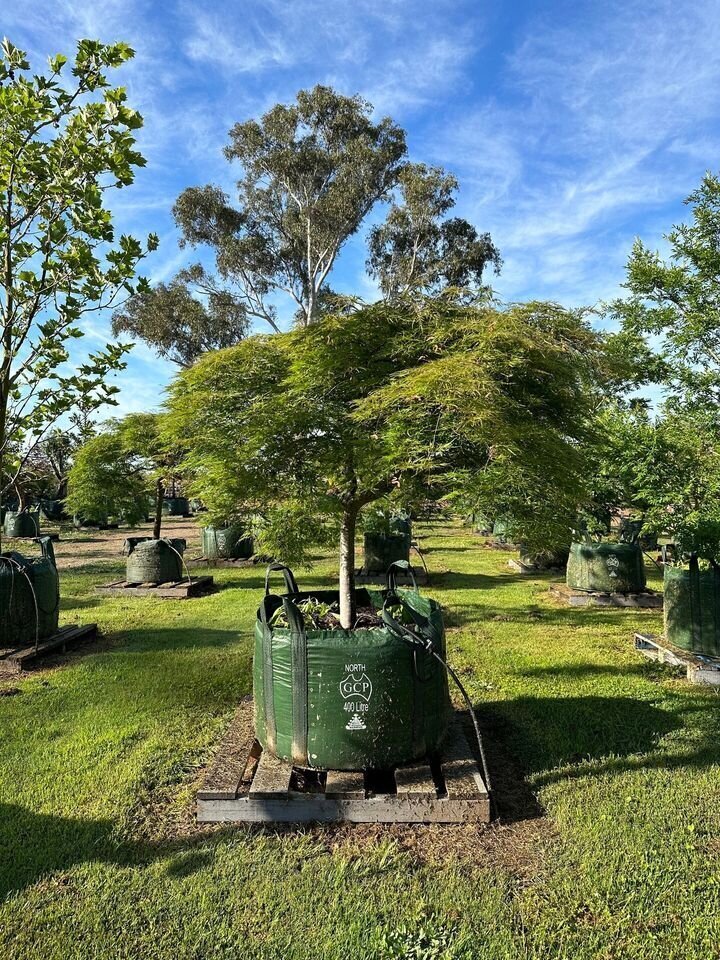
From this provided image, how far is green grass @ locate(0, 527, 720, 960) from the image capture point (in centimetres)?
254

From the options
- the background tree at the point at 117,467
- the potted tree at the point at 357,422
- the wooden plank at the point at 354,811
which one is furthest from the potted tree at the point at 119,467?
the wooden plank at the point at 354,811

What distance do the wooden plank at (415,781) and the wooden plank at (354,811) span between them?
0.06m

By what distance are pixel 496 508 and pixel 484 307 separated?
1.36m

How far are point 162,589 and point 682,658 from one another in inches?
330

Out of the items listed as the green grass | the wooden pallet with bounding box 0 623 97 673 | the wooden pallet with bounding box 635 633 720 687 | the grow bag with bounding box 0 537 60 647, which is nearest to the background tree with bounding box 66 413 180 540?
the wooden pallet with bounding box 0 623 97 673

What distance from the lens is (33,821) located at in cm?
344

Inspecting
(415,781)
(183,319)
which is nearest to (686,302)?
(415,781)

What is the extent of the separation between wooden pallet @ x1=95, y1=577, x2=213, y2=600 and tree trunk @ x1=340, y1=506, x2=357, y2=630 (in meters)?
6.48

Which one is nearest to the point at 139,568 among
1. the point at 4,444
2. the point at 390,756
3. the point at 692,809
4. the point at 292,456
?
the point at 4,444

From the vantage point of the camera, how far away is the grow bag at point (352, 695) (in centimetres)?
353

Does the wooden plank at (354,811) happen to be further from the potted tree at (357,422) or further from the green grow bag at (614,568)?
the green grow bag at (614,568)

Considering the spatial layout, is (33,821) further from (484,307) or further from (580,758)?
(484,307)

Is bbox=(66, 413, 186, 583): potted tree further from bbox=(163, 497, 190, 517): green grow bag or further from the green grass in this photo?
bbox=(163, 497, 190, 517): green grow bag

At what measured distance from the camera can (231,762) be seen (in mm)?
3855
